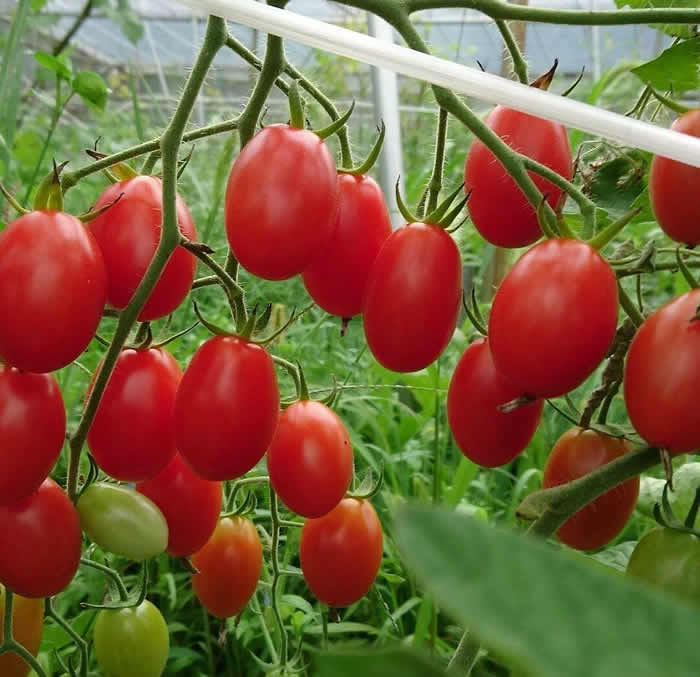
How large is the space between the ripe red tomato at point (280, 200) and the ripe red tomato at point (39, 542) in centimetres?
21

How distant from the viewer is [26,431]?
55 cm

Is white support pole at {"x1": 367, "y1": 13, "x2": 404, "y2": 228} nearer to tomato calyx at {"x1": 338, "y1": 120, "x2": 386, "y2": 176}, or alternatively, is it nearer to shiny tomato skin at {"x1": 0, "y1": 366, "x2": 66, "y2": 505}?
tomato calyx at {"x1": 338, "y1": 120, "x2": 386, "y2": 176}

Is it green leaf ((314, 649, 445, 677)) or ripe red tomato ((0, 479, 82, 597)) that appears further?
ripe red tomato ((0, 479, 82, 597))

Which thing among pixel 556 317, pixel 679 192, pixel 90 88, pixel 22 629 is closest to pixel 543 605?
pixel 556 317

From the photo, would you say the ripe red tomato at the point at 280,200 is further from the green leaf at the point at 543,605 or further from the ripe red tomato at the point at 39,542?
the green leaf at the point at 543,605

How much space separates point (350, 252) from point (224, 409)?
126 mm

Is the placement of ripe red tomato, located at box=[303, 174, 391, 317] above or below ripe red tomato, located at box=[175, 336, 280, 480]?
above

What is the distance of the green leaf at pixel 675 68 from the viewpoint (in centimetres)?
61

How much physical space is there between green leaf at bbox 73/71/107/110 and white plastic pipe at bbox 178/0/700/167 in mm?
553

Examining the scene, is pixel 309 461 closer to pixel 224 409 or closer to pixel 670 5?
pixel 224 409

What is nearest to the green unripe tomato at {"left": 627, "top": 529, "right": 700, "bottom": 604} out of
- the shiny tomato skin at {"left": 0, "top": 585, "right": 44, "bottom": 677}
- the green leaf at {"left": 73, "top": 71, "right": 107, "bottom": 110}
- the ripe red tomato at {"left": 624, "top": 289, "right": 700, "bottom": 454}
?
the ripe red tomato at {"left": 624, "top": 289, "right": 700, "bottom": 454}

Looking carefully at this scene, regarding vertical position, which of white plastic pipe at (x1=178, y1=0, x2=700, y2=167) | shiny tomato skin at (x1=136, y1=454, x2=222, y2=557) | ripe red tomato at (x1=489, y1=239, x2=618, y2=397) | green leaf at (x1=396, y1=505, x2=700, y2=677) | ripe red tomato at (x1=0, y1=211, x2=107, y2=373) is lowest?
shiny tomato skin at (x1=136, y1=454, x2=222, y2=557)

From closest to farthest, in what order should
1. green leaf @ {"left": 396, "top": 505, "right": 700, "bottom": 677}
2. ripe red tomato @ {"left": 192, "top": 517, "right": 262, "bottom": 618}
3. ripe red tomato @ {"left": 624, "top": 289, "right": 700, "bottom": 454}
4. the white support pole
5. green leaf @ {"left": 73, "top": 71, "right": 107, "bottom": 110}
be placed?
green leaf @ {"left": 396, "top": 505, "right": 700, "bottom": 677} < ripe red tomato @ {"left": 624, "top": 289, "right": 700, "bottom": 454} < ripe red tomato @ {"left": 192, "top": 517, "right": 262, "bottom": 618} < green leaf @ {"left": 73, "top": 71, "right": 107, "bottom": 110} < the white support pole

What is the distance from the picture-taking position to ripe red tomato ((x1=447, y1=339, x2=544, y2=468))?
2.01 ft
